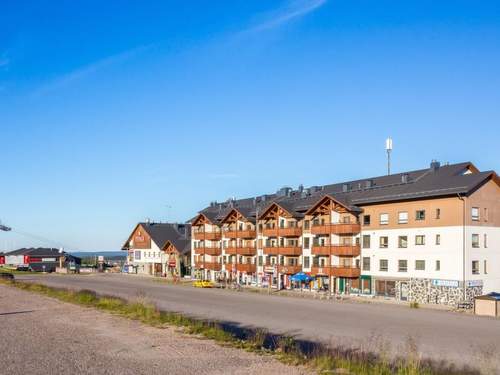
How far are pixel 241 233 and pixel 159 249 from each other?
29.7m

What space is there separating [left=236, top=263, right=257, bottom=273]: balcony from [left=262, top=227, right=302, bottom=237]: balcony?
18.1ft

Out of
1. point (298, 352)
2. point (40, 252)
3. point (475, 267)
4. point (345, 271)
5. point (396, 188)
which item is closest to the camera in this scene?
point (298, 352)

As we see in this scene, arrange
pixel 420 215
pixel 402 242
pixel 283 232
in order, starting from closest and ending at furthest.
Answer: pixel 420 215, pixel 402 242, pixel 283 232

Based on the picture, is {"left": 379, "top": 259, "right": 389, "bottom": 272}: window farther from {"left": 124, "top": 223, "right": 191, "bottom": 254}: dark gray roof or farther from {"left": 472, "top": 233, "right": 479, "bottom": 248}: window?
{"left": 124, "top": 223, "right": 191, "bottom": 254}: dark gray roof

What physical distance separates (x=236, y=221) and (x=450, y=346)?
56783 mm

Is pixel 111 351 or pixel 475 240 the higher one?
pixel 475 240

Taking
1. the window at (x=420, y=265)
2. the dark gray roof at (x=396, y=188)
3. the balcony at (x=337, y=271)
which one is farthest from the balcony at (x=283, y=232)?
the window at (x=420, y=265)

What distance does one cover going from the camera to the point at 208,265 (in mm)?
86875

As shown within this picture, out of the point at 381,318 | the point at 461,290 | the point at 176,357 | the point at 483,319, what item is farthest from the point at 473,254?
the point at 176,357

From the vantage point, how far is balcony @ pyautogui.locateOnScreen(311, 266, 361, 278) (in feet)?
194

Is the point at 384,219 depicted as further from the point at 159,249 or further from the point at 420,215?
the point at 159,249

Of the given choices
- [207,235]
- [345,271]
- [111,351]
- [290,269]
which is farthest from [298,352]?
[207,235]

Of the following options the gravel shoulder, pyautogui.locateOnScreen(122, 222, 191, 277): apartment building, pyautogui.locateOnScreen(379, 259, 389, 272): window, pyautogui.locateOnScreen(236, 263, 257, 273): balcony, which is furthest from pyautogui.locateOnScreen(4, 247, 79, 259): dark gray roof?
the gravel shoulder

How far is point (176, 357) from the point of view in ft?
62.9
